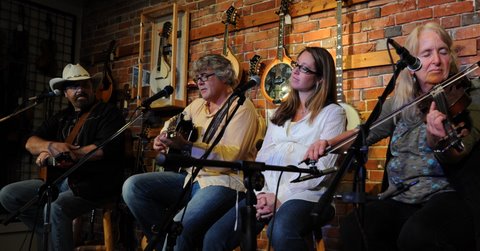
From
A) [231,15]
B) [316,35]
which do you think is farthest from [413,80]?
[231,15]

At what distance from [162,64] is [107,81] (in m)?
0.77

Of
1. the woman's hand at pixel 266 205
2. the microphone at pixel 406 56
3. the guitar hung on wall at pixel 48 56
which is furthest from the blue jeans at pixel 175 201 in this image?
the guitar hung on wall at pixel 48 56

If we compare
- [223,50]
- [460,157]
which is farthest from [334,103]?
[223,50]

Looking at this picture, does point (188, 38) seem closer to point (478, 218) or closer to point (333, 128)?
point (333, 128)

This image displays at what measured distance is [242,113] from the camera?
229cm

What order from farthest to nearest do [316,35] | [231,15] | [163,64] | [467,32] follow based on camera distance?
[163,64], [231,15], [316,35], [467,32]

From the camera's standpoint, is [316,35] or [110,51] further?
[110,51]

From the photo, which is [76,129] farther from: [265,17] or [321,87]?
Result: [321,87]

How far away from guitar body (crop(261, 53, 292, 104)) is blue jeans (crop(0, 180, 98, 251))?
4.52 feet

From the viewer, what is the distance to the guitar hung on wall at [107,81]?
4160mm

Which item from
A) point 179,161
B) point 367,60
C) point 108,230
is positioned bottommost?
point 108,230

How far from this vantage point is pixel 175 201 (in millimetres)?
2340

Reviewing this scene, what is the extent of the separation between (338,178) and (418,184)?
0.53 metres

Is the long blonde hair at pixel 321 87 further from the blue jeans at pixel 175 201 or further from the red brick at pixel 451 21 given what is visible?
the red brick at pixel 451 21
